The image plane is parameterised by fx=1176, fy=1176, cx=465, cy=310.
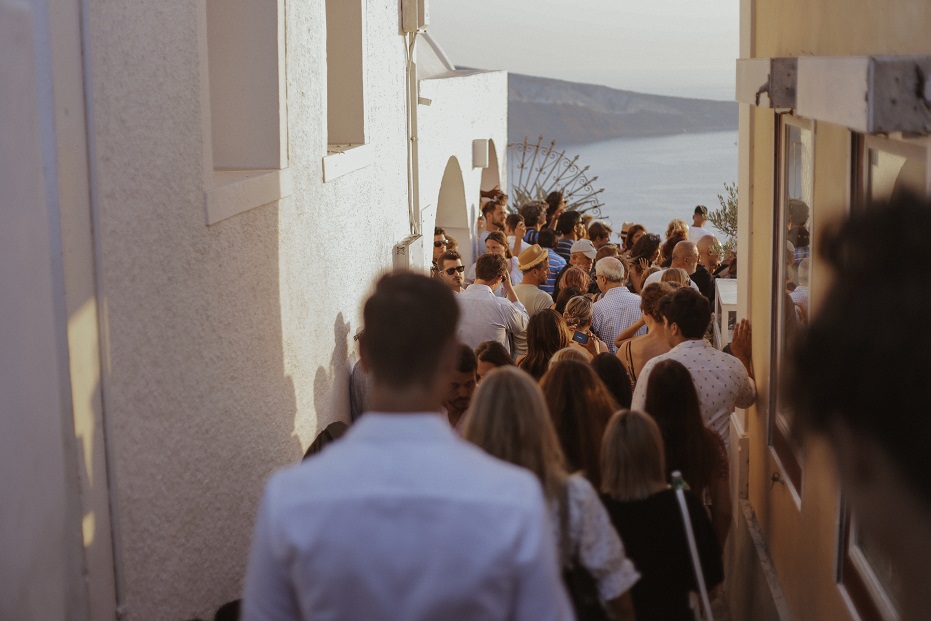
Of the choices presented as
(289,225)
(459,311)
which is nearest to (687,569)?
(459,311)

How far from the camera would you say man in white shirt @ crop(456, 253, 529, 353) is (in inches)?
266

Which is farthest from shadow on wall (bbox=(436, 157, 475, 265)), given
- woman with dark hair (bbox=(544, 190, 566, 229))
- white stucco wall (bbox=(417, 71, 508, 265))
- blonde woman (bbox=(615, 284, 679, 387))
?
blonde woman (bbox=(615, 284, 679, 387))

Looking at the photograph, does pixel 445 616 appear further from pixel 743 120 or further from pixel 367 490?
pixel 743 120

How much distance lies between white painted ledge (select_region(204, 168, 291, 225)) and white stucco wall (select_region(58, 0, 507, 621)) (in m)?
0.06

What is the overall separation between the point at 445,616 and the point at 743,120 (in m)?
5.60

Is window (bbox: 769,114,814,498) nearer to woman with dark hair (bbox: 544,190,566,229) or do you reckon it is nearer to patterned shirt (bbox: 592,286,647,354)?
patterned shirt (bbox: 592,286,647,354)

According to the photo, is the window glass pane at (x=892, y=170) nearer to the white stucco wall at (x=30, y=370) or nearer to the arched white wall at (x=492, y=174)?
the white stucco wall at (x=30, y=370)

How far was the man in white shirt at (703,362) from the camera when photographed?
514 cm

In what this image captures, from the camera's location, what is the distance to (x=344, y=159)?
6.93 m

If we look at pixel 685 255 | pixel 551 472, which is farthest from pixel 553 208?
pixel 551 472

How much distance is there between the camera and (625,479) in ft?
11.8

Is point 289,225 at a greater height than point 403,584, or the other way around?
point 289,225

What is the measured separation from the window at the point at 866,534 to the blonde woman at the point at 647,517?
21.8 inches

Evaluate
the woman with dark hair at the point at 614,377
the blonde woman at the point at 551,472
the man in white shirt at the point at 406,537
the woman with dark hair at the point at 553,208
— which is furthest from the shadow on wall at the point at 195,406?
the woman with dark hair at the point at 553,208
